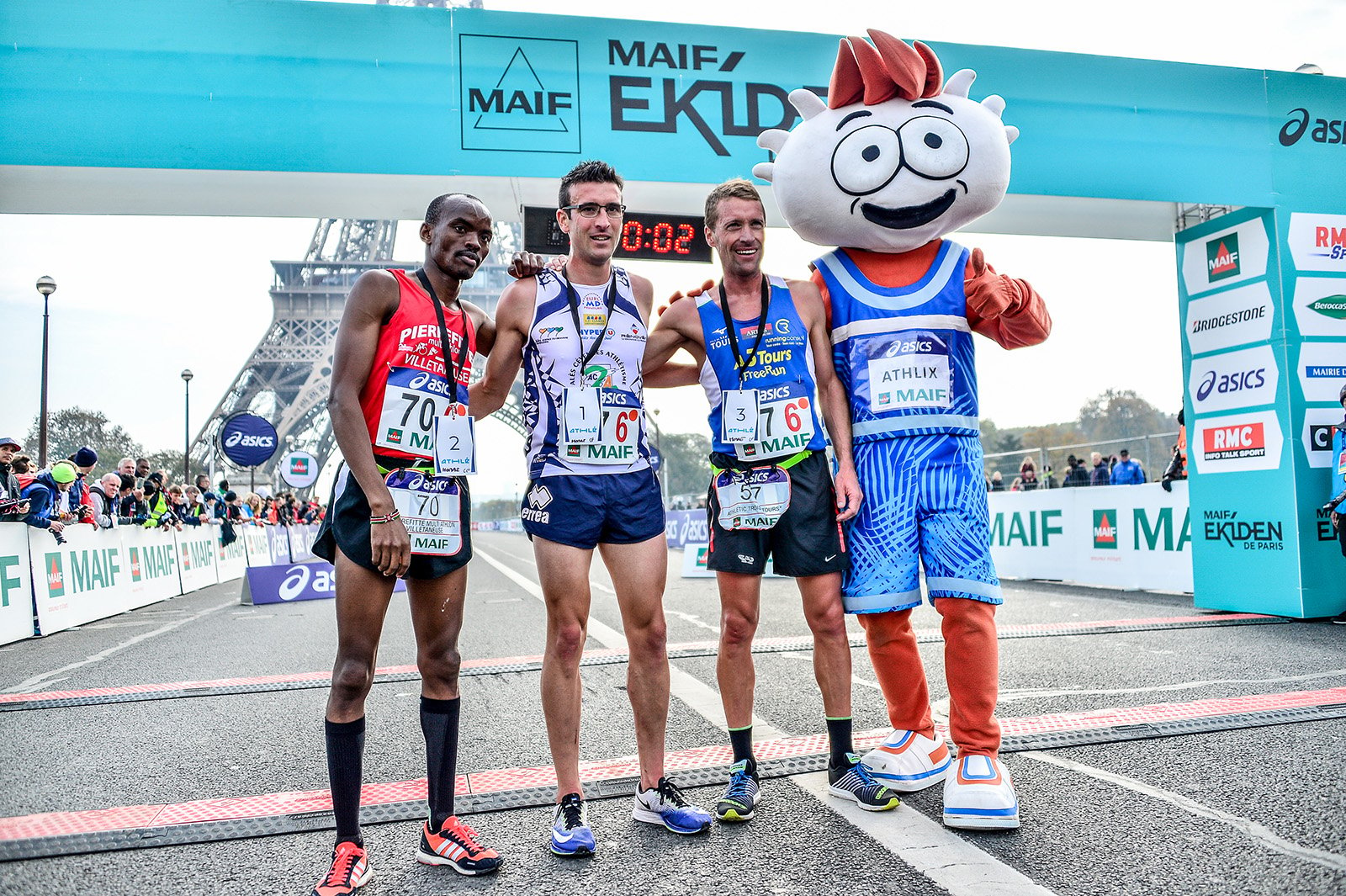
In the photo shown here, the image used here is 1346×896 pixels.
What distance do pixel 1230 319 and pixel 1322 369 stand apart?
0.75 m

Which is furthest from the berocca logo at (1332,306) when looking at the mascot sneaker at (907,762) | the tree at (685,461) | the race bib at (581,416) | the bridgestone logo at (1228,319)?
the tree at (685,461)

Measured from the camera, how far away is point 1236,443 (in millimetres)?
7648

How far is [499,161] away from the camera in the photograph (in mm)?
6484

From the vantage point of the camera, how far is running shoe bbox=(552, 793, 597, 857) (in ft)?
8.56

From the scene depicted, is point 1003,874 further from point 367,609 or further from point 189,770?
point 189,770

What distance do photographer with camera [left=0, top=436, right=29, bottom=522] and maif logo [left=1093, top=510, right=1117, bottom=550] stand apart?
1140 cm

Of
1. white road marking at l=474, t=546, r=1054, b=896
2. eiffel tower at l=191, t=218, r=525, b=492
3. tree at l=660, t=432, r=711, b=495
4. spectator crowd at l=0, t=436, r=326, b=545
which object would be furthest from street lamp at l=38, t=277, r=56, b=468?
tree at l=660, t=432, r=711, b=495

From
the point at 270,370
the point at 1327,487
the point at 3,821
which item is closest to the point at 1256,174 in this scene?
the point at 1327,487

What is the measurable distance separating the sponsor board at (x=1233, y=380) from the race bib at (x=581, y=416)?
256 inches

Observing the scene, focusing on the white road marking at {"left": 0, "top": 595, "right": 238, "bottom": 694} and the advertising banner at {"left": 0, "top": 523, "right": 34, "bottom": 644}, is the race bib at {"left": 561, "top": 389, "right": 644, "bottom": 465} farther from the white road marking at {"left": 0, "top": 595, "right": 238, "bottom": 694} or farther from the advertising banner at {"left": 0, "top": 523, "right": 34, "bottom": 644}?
the advertising banner at {"left": 0, "top": 523, "right": 34, "bottom": 644}

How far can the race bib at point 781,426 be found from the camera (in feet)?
10.4

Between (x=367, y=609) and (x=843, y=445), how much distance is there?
5.36 feet

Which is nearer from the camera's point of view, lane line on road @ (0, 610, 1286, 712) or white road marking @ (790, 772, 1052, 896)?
white road marking @ (790, 772, 1052, 896)

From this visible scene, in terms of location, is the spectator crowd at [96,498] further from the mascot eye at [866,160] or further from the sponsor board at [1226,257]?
the sponsor board at [1226,257]
